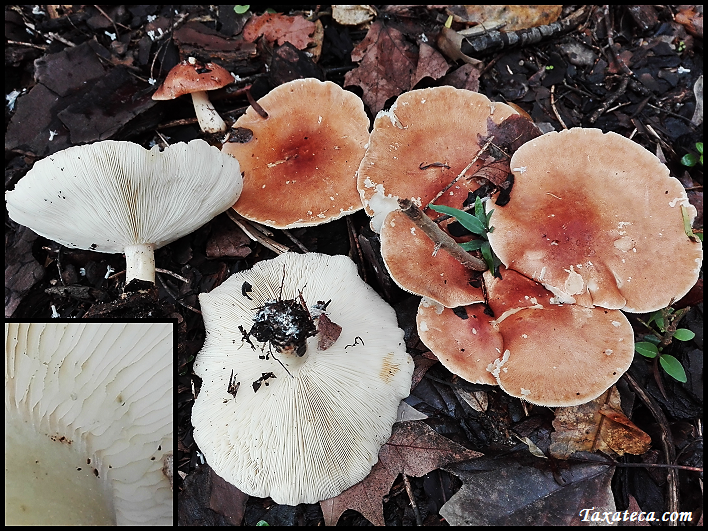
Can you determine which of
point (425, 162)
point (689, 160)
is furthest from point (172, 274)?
point (689, 160)

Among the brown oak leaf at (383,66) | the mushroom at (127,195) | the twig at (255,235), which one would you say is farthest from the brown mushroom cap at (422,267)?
the brown oak leaf at (383,66)

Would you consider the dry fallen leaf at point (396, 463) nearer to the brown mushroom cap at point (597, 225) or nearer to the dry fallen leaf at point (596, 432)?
the dry fallen leaf at point (596, 432)

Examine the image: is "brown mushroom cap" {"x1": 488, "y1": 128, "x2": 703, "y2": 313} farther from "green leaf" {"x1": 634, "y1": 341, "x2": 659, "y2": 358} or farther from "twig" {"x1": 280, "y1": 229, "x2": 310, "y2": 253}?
"twig" {"x1": 280, "y1": 229, "x2": 310, "y2": 253}

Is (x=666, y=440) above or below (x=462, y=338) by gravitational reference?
below

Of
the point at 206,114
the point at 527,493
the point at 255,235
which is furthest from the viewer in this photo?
the point at 206,114

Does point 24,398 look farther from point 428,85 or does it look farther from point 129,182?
point 428,85

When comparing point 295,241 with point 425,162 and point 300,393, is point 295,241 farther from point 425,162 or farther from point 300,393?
point 300,393

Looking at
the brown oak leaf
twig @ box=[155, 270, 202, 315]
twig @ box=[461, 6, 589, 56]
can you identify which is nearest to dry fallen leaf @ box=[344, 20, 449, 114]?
the brown oak leaf
